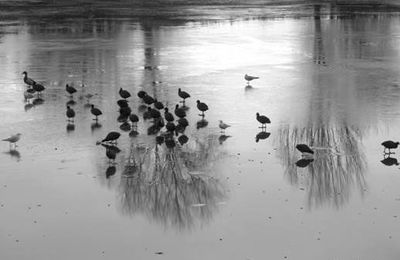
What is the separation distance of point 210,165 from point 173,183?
4.02 feet

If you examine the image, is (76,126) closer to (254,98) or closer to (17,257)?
(254,98)

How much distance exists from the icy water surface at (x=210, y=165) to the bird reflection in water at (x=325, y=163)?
0.04 metres

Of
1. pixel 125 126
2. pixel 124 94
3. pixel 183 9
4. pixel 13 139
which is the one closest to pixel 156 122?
pixel 125 126

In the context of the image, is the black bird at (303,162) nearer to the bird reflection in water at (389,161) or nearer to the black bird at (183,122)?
the bird reflection in water at (389,161)

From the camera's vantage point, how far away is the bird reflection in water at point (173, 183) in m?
11.2

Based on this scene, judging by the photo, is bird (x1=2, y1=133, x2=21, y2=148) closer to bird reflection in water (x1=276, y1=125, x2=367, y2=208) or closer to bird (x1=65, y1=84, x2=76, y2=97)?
bird (x1=65, y1=84, x2=76, y2=97)

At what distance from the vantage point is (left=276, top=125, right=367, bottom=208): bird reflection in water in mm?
12062

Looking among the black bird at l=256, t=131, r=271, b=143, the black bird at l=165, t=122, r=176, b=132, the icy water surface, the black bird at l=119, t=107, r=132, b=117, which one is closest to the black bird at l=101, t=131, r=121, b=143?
the icy water surface

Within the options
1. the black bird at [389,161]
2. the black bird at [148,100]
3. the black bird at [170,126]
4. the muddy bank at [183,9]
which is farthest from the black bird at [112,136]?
the muddy bank at [183,9]

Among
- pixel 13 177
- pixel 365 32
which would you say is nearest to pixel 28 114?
pixel 13 177

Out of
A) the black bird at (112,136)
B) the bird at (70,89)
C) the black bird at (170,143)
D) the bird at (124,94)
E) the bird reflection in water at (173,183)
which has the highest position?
the bird at (70,89)

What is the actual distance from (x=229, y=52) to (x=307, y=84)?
7.33 metres

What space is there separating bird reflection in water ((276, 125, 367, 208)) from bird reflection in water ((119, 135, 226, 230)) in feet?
4.80

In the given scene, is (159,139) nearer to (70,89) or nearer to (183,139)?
(183,139)
